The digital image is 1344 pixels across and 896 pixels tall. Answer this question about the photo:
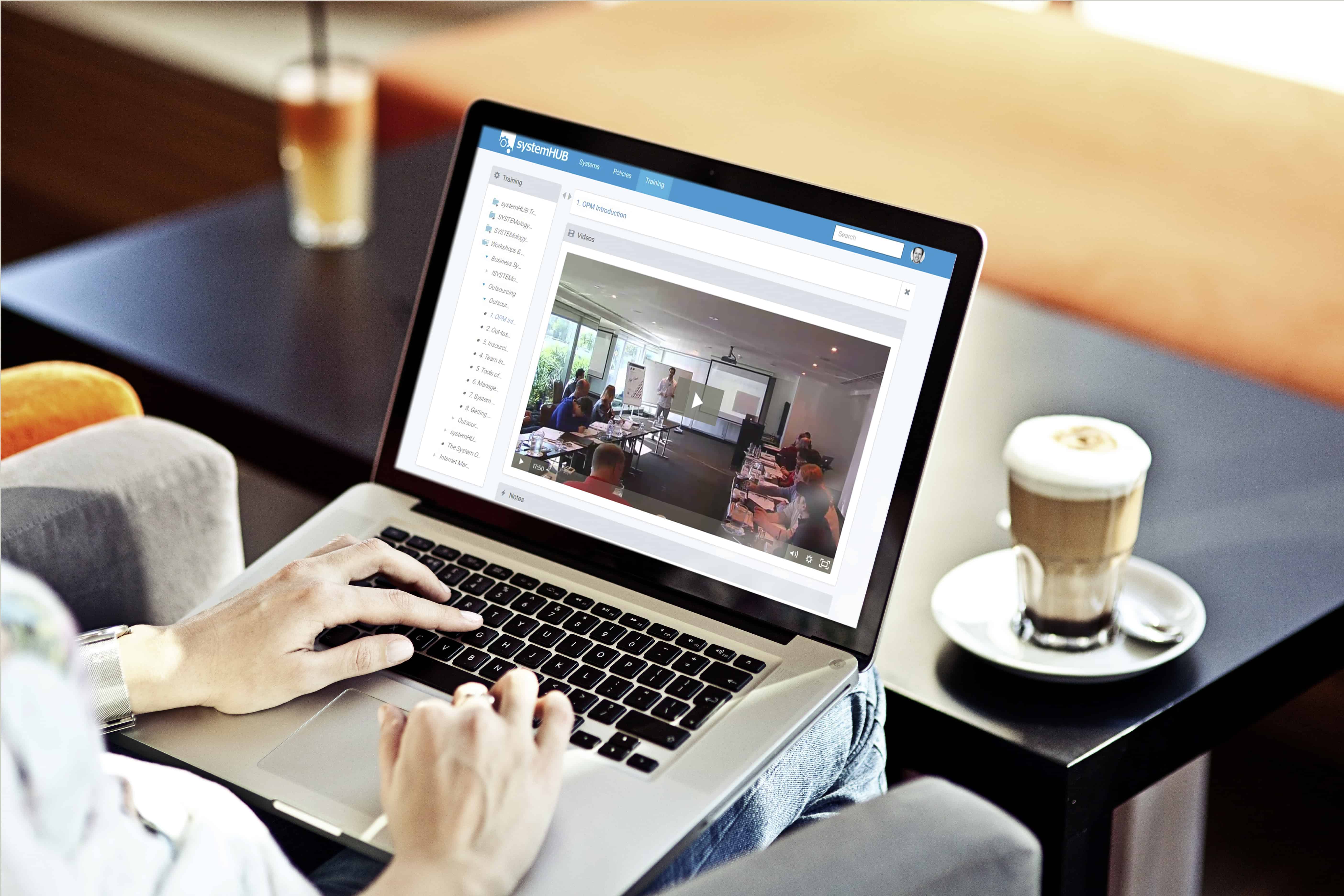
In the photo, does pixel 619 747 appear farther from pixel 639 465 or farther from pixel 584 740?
pixel 639 465

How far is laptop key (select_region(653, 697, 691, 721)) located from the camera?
2.81 ft

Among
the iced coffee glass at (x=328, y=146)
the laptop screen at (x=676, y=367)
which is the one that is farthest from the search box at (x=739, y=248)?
the iced coffee glass at (x=328, y=146)

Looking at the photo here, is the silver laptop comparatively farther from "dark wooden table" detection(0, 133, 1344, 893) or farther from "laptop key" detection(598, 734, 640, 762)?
"dark wooden table" detection(0, 133, 1344, 893)

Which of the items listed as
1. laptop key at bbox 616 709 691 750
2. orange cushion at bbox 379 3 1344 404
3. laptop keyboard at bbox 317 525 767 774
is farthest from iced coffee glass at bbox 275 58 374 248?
laptop key at bbox 616 709 691 750

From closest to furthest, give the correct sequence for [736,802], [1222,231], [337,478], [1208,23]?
[736,802] < [337,478] < [1222,231] < [1208,23]

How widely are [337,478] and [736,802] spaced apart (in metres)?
0.69

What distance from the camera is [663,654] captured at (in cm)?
92

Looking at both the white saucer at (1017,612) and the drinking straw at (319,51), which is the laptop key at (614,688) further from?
the drinking straw at (319,51)

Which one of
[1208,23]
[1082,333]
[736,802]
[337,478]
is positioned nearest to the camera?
[736,802]

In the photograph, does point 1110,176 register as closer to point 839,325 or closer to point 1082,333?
point 1082,333

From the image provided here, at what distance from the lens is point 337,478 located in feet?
4.55

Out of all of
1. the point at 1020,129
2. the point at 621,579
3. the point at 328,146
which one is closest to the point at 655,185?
the point at 621,579

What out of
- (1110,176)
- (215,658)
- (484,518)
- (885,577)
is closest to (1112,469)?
(885,577)

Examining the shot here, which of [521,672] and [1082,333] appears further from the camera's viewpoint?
[1082,333]
